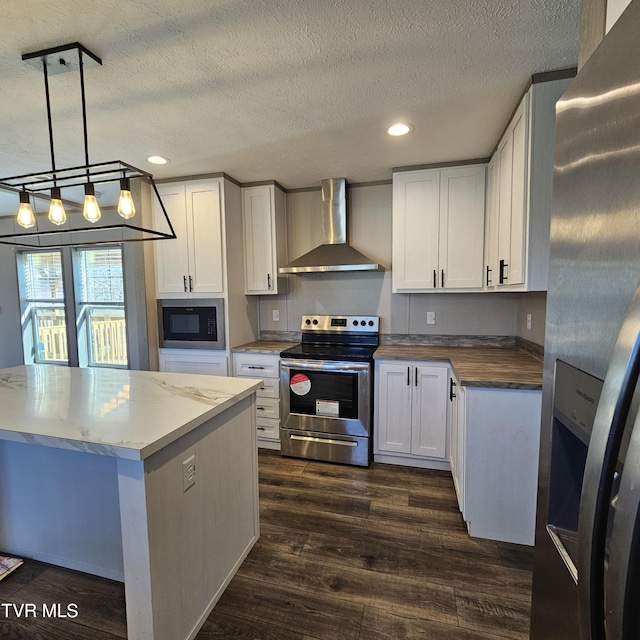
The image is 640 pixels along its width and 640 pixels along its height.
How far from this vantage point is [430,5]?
1.24 m

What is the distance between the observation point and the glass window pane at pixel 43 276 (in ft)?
13.4

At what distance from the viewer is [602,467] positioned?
44cm

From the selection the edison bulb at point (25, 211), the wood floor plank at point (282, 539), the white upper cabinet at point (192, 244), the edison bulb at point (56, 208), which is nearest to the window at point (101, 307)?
the white upper cabinet at point (192, 244)

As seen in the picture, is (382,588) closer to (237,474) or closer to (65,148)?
(237,474)

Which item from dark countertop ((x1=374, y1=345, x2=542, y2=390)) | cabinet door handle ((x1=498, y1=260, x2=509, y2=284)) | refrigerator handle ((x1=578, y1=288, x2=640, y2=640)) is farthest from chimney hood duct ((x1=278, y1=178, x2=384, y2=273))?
refrigerator handle ((x1=578, y1=288, x2=640, y2=640))

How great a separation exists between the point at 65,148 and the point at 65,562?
2606mm

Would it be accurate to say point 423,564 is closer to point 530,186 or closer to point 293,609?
point 293,609

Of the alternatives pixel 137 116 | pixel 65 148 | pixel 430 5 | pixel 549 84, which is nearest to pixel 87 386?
pixel 137 116

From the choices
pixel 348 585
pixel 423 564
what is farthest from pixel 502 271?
pixel 348 585

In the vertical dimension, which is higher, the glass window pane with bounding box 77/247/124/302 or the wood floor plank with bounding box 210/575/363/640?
the glass window pane with bounding box 77/247/124/302

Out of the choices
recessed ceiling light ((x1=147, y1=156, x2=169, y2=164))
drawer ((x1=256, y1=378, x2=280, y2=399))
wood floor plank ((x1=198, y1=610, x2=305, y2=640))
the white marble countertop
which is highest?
recessed ceiling light ((x1=147, y1=156, x2=169, y2=164))

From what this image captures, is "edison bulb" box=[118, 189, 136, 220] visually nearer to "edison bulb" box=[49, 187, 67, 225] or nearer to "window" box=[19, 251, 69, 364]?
"edison bulb" box=[49, 187, 67, 225]

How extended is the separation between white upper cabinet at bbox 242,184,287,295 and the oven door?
0.86 m

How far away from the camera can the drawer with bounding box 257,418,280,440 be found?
2.97m
